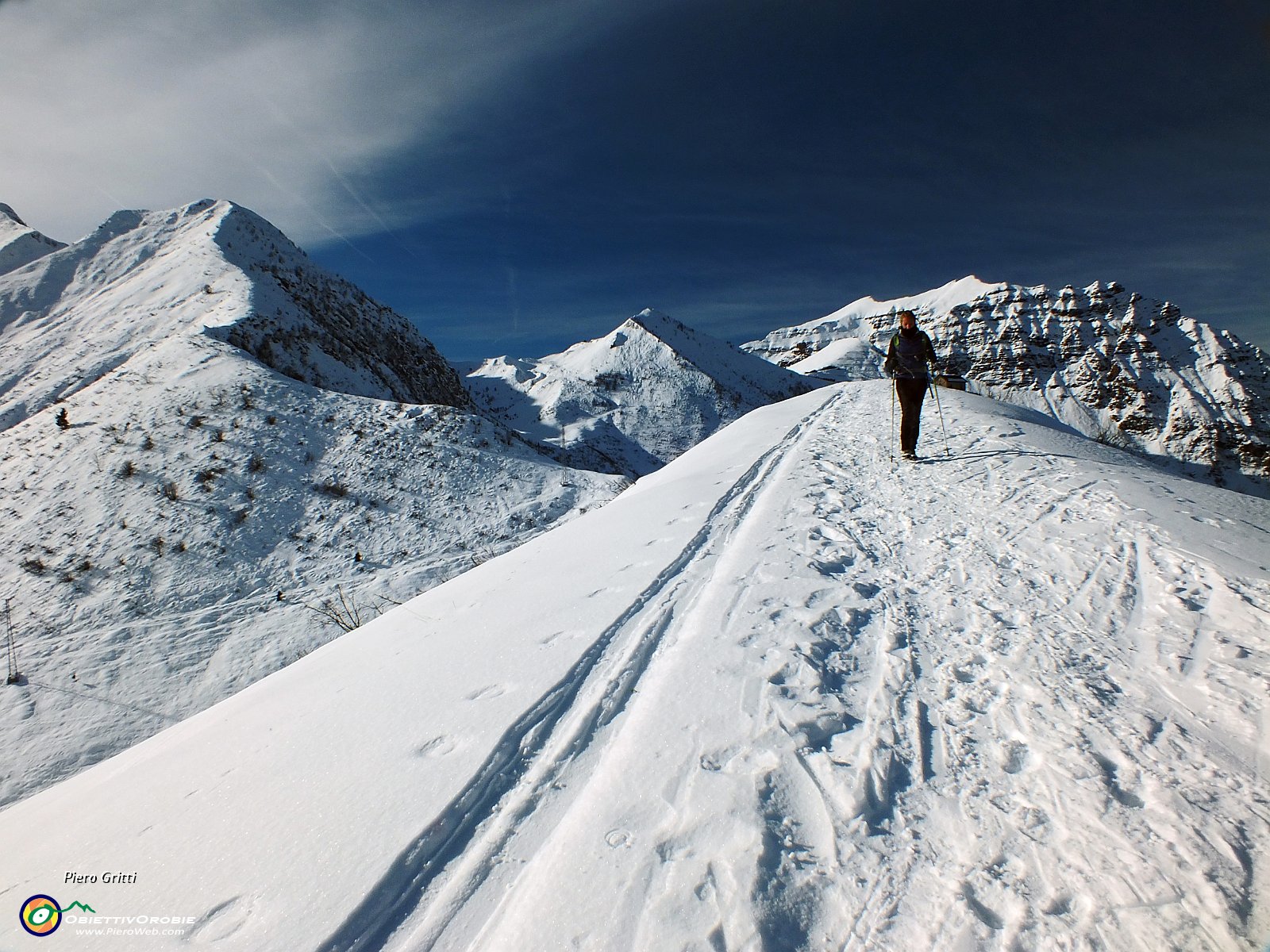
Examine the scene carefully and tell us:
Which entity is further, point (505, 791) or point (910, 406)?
point (910, 406)

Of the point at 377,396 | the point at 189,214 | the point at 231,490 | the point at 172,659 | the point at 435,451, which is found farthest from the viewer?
the point at 189,214

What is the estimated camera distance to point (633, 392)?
58969 millimetres

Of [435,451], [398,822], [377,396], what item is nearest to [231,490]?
[435,451]

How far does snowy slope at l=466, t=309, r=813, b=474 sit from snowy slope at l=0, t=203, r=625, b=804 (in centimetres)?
2263

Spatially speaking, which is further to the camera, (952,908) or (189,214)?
(189,214)

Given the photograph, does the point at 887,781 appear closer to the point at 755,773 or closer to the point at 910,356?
the point at 755,773

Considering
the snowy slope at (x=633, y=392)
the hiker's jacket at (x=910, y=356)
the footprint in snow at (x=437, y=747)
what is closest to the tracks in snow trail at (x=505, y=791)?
the footprint in snow at (x=437, y=747)

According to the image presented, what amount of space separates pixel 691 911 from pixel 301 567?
10.9 meters

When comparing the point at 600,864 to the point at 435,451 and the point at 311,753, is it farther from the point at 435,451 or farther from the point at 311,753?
the point at 435,451

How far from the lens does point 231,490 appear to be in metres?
11.6

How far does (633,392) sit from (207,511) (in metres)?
49.8

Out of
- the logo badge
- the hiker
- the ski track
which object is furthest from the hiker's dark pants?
the logo badge

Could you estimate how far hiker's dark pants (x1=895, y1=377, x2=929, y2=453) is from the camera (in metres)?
8.23

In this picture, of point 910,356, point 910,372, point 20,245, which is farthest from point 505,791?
point 20,245
